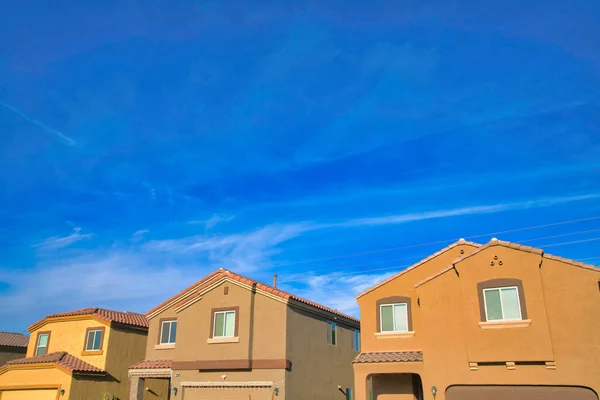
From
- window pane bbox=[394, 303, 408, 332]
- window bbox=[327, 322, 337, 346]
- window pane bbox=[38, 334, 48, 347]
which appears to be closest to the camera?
window pane bbox=[394, 303, 408, 332]

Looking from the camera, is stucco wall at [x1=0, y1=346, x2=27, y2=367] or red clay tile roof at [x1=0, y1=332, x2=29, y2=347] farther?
red clay tile roof at [x1=0, y1=332, x2=29, y2=347]

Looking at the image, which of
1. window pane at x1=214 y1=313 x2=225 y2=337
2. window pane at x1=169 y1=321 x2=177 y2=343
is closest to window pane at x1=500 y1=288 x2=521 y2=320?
window pane at x1=214 y1=313 x2=225 y2=337

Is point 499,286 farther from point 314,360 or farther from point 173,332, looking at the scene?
point 173,332

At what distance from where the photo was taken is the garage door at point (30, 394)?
28.8 meters

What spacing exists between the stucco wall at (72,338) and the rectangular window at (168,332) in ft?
12.3

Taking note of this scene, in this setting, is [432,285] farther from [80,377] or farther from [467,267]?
[80,377]

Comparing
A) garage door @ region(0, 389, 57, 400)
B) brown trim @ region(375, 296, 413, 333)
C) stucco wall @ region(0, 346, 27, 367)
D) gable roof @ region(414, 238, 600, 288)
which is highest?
gable roof @ region(414, 238, 600, 288)

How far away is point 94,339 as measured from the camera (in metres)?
30.7

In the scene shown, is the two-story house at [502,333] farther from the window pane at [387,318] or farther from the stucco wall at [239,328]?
the stucco wall at [239,328]

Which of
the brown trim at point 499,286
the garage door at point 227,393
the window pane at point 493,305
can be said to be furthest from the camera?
the garage door at point 227,393

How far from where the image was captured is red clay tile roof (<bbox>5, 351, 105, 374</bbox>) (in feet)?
93.8

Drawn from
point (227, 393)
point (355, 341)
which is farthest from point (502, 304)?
point (227, 393)

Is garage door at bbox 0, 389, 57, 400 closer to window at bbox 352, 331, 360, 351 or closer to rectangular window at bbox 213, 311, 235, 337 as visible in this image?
rectangular window at bbox 213, 311, 235, 337

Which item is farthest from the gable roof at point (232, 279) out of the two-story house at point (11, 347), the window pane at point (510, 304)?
the two-story house at point (11, 347)
